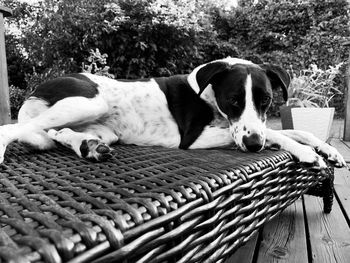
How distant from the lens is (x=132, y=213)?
66cm

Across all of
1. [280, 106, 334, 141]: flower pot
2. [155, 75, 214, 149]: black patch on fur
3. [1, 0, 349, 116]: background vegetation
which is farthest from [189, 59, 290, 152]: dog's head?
[1, 0, 349, 116]: background vegetation

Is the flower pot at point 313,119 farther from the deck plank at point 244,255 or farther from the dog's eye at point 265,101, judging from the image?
the deck plank at point 244,255

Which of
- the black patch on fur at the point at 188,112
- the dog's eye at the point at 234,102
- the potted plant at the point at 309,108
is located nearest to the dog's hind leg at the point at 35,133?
the black patch on fur at the point at 188,112

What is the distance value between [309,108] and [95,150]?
10.4ft

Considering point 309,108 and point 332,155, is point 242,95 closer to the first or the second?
point 332,155

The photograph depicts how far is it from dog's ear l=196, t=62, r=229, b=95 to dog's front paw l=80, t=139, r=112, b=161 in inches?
26.3

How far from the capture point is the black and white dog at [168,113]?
1689 mm

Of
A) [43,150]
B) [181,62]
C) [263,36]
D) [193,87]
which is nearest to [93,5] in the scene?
[181,62]

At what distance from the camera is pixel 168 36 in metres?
6.48

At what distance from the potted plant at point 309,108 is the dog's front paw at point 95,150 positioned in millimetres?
3077

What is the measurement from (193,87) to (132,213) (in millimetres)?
1526

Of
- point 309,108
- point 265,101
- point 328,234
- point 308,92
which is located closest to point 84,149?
point 265,101

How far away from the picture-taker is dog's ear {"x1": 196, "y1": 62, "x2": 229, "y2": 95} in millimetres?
1857

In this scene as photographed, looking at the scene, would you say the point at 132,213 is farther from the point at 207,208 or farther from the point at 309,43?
the point at 309,43
